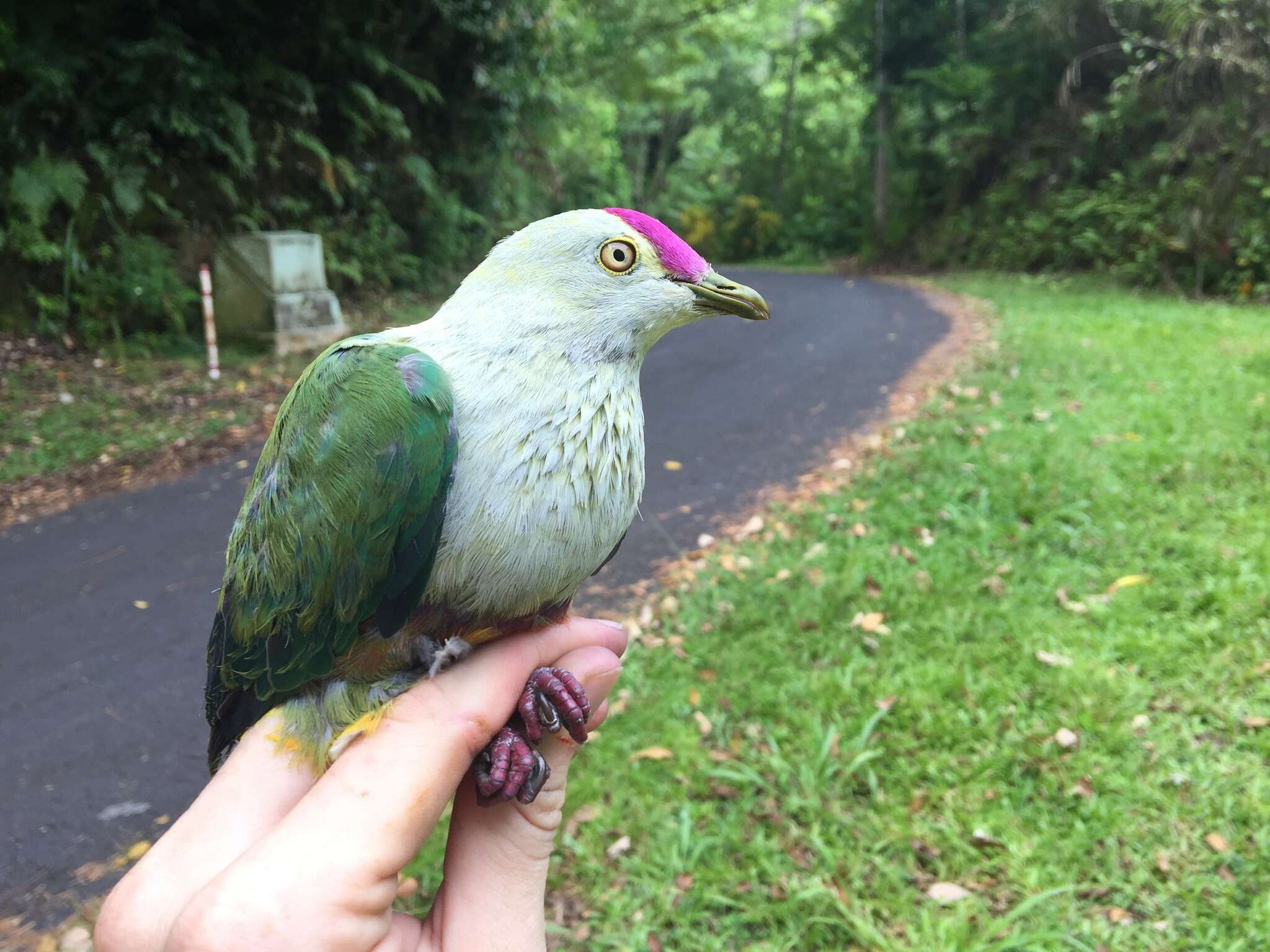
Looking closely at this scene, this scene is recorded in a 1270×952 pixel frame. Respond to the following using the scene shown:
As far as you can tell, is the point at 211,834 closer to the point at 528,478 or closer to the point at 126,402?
the point at 528,478

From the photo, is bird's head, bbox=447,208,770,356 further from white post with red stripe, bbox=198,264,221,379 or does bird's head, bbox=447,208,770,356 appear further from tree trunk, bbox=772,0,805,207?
tree trunk, bbox=772,0,805,207

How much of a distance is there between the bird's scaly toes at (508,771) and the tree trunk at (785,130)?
3239 centimetres

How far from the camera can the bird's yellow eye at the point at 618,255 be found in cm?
175

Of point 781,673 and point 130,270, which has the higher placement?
point 130,270

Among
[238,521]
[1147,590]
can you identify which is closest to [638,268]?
[238,521]

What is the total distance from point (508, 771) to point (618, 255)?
3.72ft

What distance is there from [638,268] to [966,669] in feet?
9.06

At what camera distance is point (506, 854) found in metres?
1.81

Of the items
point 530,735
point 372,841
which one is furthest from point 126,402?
point 372,841

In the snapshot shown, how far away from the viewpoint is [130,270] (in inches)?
369


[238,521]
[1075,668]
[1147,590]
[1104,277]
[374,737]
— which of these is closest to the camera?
Answer: [374,737]

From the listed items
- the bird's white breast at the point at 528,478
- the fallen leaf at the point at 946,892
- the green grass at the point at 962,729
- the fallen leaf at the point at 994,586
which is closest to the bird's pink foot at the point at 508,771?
the bird's white breast at the point at 528,478

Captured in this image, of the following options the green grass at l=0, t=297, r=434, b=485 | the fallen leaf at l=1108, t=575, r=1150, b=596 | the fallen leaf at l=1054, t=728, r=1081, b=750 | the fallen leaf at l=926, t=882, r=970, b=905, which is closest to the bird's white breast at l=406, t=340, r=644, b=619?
the fallen leaf at l=926, t=882, r=970, b=905

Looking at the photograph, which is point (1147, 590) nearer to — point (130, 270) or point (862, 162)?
point (130, 270)
